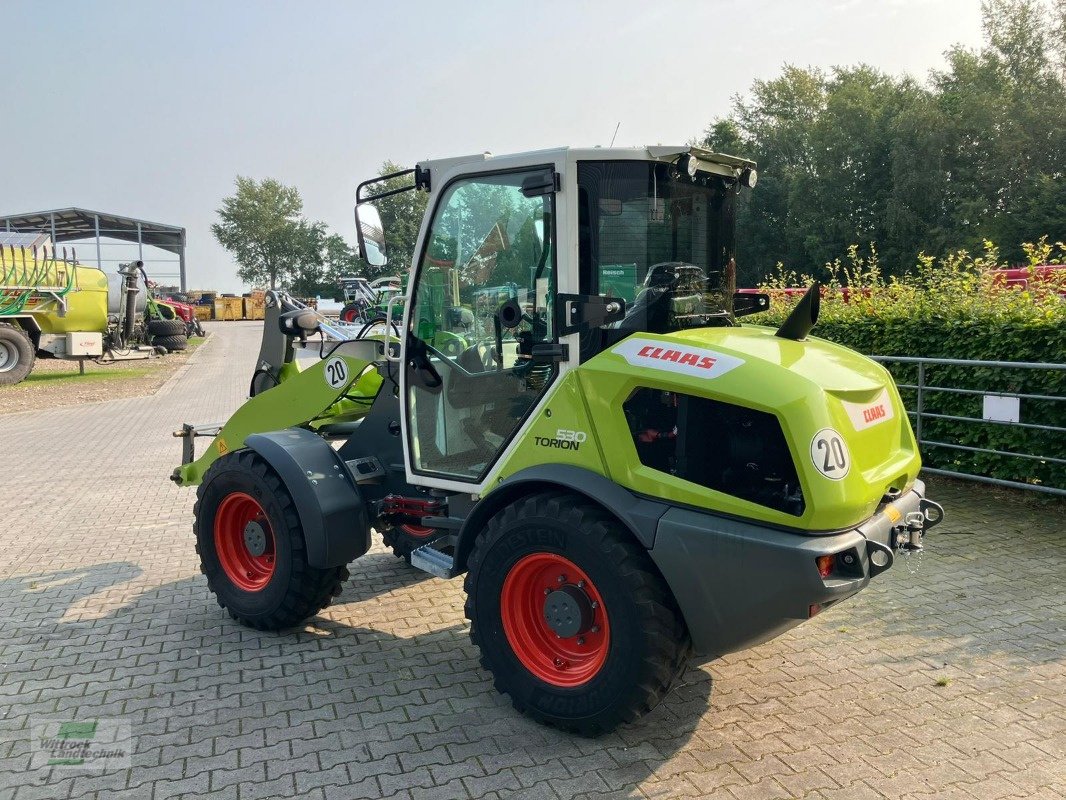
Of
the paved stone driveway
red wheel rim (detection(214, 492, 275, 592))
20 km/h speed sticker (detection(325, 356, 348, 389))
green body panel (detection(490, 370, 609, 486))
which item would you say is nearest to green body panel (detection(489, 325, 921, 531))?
green body panel (detection(490, 370, 609, 486))

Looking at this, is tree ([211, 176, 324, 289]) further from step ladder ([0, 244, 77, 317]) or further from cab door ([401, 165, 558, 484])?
cab door ([401, 165, 558, 484])

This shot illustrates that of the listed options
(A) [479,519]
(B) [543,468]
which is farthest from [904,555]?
(A) [479,519]

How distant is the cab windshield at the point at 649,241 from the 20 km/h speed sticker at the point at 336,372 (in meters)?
1.79

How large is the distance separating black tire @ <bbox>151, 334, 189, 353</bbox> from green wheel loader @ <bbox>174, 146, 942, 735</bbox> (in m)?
23.6

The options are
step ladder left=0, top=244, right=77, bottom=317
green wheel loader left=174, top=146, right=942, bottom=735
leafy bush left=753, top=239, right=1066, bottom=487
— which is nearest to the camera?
green wheel loader left=174, top=146, right=942, bottom=735

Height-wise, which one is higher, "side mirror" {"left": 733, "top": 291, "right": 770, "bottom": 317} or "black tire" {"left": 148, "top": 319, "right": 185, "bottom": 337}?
"black tire" {"left": 148, "top": 319, "right": 185, "bottom": 337}

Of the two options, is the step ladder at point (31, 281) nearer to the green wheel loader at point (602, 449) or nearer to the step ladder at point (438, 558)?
the green wheel loader at point (602, 449)

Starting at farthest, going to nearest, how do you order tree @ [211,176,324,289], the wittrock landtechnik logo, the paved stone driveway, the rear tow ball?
tree @ [211,176,324,289] < the rear tow ball < the wittrock landtechnik logo < the paved stone driveway

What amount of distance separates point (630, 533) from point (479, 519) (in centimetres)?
73

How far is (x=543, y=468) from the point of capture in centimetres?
351

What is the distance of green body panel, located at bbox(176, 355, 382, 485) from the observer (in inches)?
190

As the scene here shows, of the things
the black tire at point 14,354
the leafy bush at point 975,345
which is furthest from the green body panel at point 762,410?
the black tire at point 14,354

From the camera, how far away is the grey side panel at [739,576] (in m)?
3.02

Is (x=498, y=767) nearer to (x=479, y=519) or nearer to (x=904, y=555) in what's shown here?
(x=479, y=519)
